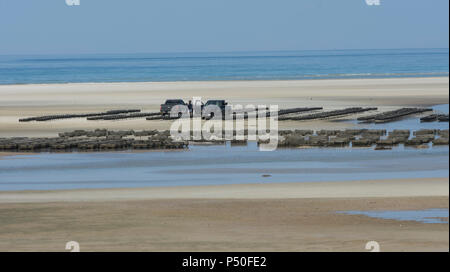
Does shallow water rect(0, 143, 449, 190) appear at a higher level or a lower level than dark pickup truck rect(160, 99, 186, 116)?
lower

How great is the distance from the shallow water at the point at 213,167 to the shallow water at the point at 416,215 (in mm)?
6414

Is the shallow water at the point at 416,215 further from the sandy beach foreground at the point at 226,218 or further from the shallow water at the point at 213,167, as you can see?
the shallow water at the point at 213,167

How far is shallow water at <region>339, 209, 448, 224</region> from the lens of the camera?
20891 mm

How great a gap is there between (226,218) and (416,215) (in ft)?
15.5

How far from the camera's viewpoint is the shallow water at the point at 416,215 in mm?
20891

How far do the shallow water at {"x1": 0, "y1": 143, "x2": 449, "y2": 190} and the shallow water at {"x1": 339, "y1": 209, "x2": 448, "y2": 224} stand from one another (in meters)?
6.41

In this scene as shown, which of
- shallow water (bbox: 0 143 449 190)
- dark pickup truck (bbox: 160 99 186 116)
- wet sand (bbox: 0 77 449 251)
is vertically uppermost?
dark pickup truck (bbox: 160 99 186 116)

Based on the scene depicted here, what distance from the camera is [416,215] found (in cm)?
2159

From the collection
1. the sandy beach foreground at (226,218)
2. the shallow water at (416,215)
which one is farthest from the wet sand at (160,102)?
the shallow water at (416,215)

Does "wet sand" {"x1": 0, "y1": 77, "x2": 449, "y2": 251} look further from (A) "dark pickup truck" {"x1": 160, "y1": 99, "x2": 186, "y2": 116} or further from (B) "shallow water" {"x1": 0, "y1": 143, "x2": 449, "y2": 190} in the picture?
(A) "dark pickup truck" {"x1": 160, "y1": 99, "x2": 186, "y2": 116}

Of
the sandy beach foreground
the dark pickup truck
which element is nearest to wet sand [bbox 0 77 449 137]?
the dark pickup truck

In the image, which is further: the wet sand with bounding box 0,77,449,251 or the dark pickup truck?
the dark pickup truck

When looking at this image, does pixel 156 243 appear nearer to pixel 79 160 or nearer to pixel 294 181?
pixel 294 181
